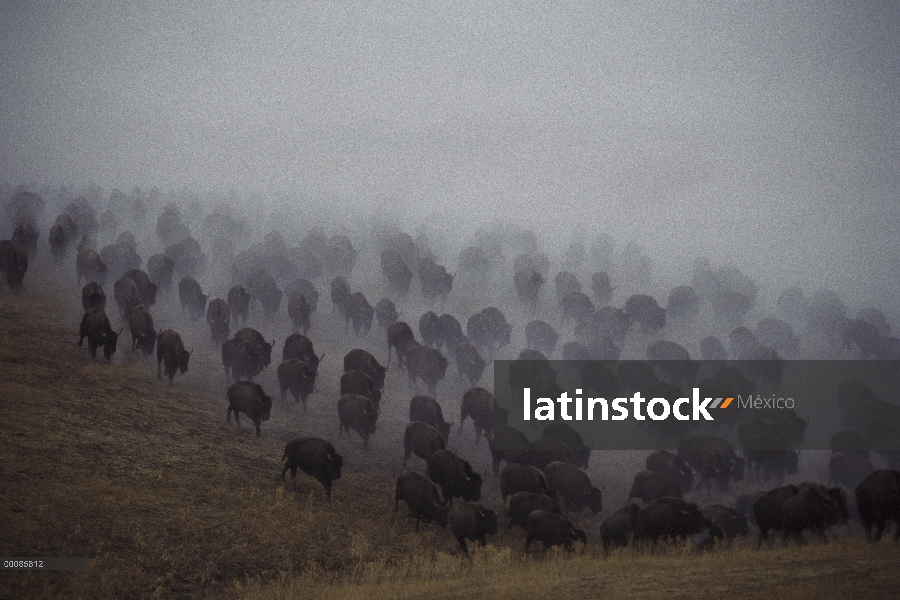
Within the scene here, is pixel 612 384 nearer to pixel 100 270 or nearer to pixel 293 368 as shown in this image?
pixel 293 368

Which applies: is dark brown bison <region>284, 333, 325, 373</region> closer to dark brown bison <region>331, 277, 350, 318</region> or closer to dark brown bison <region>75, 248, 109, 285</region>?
dark brown bison <region>331, 277, 350, 318</region>

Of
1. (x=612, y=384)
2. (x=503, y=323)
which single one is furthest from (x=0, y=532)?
(x=503, y=323)

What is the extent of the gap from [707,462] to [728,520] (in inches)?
209

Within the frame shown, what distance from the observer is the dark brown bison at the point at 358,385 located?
78.4 ft

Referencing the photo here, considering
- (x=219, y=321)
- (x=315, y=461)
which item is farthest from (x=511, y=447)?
(x=219, y=321)

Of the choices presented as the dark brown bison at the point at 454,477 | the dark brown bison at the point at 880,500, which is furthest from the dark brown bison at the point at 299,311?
the dark brown bison at the point at 880,500

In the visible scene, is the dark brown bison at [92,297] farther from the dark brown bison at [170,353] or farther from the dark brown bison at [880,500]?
the dark brown bison at [880,500]

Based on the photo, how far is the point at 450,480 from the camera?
17.6m

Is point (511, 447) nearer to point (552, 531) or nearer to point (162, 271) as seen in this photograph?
point (552, 531)

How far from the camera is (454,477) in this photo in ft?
57.7

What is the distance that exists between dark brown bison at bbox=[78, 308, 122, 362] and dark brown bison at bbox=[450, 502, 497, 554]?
614 inches

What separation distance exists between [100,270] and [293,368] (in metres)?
18.7

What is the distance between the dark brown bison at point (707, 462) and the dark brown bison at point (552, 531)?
346 inches

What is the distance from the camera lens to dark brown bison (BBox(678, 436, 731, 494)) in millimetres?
21547
